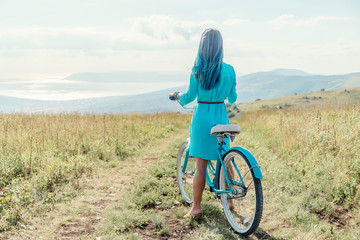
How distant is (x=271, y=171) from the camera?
257 inches

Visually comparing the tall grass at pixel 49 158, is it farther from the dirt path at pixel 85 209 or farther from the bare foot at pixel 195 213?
the bare foot at pixel 195 213

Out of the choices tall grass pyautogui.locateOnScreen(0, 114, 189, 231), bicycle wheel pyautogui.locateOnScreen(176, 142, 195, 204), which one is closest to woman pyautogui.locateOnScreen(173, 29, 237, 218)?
bicycle wheel pyautogui.locateOnScreen(176, 142, 195, 204)

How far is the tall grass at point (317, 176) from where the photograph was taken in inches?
173

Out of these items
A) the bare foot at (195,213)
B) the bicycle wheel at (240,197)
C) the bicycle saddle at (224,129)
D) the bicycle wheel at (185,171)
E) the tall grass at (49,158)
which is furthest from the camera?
the bicycle wheel at (185,171)

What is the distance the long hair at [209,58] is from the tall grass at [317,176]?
242 cm

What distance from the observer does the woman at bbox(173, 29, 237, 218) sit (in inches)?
150

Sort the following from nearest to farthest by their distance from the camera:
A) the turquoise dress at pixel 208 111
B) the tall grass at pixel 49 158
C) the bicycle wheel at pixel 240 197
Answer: the bicycle wheel at pixel 240 197 < the turquoise dress at pixel 208 111 < the tall grass at pixel 49 158

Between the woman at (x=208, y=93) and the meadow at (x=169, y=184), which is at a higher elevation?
the woman at (x=208, y=93)

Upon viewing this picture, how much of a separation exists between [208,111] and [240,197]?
1227 millimetres

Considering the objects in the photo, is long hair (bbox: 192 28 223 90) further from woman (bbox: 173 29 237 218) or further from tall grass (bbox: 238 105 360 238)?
tall grass (bbox: 238 105 360 238)

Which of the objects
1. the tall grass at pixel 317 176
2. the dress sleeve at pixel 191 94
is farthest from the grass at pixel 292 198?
the dress sleeve at pixel 191 94

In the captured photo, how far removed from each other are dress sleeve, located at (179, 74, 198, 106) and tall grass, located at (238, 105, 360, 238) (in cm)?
231

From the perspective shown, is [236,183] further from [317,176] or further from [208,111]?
[317,176]

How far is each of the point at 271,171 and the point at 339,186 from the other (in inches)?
63.6
